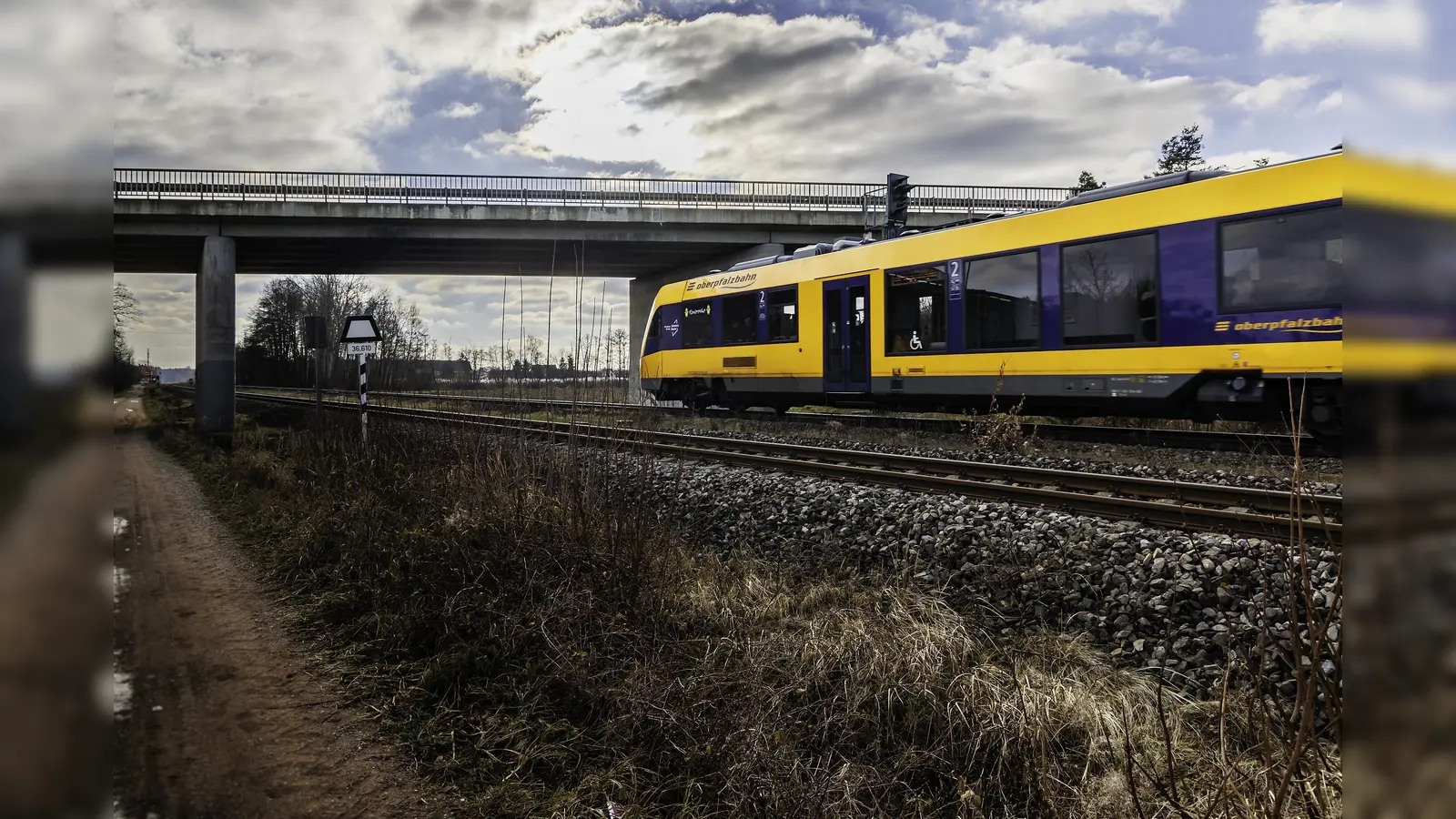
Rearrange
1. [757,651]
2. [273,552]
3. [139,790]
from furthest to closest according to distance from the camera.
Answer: [273,552] → [757,651] → [139,790]

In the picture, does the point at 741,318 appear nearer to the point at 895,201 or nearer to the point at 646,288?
the point at 895,201

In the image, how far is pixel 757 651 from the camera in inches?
171

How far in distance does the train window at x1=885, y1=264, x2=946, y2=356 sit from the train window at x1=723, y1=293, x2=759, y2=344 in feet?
10.3

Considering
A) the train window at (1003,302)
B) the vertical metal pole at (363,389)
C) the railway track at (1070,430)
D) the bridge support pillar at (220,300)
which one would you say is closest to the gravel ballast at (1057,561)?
the railway track at (1070,430)

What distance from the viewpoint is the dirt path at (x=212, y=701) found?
1.14m

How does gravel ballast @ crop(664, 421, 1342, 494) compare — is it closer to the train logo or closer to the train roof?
the train logo

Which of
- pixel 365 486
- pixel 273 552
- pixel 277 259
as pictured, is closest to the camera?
pixel 273 552

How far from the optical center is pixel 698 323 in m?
16.6

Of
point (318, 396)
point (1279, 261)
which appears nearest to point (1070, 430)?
point (1279, 261)

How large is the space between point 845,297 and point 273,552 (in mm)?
9141

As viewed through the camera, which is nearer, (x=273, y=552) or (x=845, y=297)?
(x=273, y=552)

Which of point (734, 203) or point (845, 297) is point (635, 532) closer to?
point (845, 297)
